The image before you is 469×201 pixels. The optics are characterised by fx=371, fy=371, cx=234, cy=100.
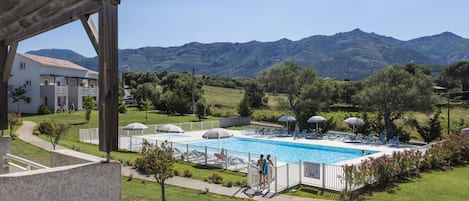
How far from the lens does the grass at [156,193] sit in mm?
11433

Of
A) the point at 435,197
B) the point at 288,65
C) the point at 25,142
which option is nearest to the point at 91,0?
the point at 435,197

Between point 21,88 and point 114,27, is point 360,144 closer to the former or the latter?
point 114,27

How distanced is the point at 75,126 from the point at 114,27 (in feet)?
104

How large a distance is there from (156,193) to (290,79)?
1200 inches

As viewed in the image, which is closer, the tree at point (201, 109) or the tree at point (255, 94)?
the tree at point (201, 109)

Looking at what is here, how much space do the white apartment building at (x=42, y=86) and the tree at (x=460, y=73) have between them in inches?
Answer: 2769

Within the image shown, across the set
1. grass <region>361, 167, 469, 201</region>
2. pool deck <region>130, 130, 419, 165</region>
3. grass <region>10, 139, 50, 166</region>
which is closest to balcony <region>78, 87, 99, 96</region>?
pool deck <region>130, 130, 419, 165</region>

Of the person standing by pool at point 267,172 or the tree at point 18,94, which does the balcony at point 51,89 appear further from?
the person standing by pool at point 267,172

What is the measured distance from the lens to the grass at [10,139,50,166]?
1757cm

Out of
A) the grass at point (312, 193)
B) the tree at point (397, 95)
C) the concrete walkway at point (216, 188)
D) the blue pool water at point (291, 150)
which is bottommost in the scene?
the blue pool water at point (291, 150)

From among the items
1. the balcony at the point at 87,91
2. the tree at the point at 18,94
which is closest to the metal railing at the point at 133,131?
the tree at the point at 18,94

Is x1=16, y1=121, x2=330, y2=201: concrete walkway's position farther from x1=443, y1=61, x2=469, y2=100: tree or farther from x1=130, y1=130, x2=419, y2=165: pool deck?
x1=443, y1=61, x2=469, y2=100: tree

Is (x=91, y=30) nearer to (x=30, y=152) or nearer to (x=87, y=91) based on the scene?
(x=30, y=152)

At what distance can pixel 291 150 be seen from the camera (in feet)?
89.0
